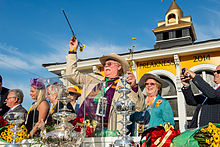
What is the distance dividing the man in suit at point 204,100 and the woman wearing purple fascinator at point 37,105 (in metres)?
1.81

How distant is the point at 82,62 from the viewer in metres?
10.4

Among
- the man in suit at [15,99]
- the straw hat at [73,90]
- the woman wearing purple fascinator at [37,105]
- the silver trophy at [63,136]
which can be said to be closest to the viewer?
the silver trophy at [63,136]

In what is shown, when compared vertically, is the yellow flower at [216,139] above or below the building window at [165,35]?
below

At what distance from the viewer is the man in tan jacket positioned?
2.45 meters

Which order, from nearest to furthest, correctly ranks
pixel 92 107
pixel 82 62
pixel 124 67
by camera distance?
1. pixel 92 107
2. pixel 124 67
3. pixel 82 62

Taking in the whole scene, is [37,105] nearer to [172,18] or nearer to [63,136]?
[63,136]

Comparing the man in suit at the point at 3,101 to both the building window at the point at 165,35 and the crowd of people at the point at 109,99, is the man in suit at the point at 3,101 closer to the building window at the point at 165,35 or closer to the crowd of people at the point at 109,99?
the crowd of people at the point at 109,99

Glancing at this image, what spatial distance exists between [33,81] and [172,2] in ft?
42.8

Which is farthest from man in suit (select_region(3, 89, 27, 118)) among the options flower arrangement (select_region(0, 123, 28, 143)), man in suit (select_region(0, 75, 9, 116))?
flower arrangement (select_region(0, 123, 28, 143))

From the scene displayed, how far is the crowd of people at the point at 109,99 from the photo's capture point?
2504 mm

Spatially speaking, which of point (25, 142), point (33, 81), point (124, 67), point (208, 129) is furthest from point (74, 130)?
point (124, 67)

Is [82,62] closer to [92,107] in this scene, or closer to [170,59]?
[170,59]

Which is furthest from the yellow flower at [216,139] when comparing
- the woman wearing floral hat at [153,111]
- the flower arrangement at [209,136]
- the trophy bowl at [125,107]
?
the woman wearing floral hat at [153,111]

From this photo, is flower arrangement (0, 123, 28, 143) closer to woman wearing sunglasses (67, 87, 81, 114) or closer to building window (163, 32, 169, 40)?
woman wearing sunglasses (67, 87, 81, 114)
